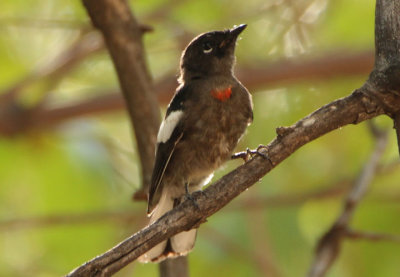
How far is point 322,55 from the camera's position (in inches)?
232

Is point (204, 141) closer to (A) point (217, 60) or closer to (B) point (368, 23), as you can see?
(A) point (217, 60)

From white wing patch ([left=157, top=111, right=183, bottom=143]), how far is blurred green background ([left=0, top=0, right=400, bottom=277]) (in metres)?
1.50

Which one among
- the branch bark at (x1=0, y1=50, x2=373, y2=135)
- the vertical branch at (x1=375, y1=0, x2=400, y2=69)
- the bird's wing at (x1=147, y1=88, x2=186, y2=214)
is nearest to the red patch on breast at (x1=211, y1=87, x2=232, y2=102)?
the bird's wing at (x1=147, y1=88, x2=186, y2=214)

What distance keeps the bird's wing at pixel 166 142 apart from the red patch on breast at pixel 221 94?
18 centimetres

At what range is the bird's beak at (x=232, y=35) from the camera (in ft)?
15.4

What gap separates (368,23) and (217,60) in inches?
70.6

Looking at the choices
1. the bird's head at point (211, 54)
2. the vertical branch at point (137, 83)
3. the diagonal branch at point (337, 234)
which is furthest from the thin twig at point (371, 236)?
the bird's head at point (211, 54)

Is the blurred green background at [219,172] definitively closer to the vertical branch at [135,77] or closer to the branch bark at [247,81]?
the branch bark at [247,81]

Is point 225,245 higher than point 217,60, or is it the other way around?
point 217,60

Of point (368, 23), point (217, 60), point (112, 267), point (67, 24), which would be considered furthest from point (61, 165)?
point (112, 267)

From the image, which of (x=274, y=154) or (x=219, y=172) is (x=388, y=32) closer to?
(x=274, y=154)

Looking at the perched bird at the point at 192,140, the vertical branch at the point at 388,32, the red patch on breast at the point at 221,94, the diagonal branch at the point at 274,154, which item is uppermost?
the red patch on breast at the point at 221,94

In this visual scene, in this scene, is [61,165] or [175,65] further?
[175,65]

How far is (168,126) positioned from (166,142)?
10 centimetres
